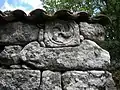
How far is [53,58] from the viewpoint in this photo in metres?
2.64

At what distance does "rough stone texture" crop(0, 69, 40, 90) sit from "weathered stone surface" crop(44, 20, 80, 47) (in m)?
0.38

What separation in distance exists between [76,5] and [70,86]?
7135mm

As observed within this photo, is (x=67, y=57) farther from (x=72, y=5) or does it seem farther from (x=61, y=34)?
(x=72, y=5)

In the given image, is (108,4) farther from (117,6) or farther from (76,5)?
(76,5)

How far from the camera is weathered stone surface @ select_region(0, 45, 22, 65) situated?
2.72 metres

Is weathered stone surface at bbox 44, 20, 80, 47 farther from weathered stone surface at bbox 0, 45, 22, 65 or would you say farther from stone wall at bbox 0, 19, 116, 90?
weathered stone surface at bbox 0, 45, 22, 65

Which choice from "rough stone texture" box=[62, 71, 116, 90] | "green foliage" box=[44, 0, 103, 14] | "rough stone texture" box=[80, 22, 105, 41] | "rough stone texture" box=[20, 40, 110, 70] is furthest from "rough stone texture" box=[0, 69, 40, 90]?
"green foliage" box=[44, 0, 103, 14]

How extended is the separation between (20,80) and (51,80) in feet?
1.09

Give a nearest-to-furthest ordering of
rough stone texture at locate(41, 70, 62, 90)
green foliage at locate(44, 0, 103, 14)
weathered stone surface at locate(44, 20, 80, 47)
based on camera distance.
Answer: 1. rough stone texture at locate(41, 70, 62, 90)
2. weathered stone surface at locate(44, 20, 80, 47)
3. green foliage at locate(44, 0, 103, 14)

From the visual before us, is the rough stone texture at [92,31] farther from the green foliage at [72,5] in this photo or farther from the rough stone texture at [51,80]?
the green foliage at [72,5]

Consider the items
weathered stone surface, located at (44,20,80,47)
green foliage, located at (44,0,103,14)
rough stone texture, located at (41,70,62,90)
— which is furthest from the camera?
green foliage, located at (44,0,103,14)

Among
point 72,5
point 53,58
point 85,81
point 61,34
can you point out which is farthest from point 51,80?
point 72,5

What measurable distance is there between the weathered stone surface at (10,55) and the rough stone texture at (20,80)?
0.40 ft

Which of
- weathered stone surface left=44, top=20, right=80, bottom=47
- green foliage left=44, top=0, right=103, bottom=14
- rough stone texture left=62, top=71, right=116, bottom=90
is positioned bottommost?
rough stone texture left=62, top=71, right=116, bottom=90
